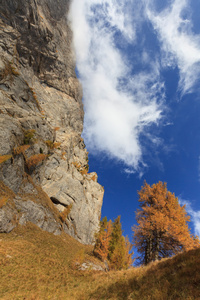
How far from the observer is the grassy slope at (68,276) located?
5.54m

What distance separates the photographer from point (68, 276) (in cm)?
1201

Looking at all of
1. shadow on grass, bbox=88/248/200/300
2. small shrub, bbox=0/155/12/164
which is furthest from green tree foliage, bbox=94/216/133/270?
small shrub, bbox=0/155/12/164

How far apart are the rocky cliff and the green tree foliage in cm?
694

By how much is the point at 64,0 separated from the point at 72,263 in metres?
97.9

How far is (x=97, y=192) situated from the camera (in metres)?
46.8

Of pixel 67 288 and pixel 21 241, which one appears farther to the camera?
pixel 21 241

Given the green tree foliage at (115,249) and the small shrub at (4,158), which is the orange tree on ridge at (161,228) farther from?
the small shrub at (4,158)

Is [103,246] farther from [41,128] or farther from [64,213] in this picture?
[41,128]

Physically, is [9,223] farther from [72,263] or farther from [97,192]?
[97,192]

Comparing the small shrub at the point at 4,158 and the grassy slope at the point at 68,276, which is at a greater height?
the small shrub at the point at 4,158

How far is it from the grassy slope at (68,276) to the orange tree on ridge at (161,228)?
9.19 feet

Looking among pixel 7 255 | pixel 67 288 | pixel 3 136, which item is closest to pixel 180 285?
pixel 67 288

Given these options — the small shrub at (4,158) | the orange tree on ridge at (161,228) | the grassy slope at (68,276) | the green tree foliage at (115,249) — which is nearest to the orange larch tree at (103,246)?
the green tree foliage at (115,249)

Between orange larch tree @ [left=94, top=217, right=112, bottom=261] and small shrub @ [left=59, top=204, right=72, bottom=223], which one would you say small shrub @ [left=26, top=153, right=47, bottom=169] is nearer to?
small shrub @ [left=59, top=204, right=72, bottom=223]
